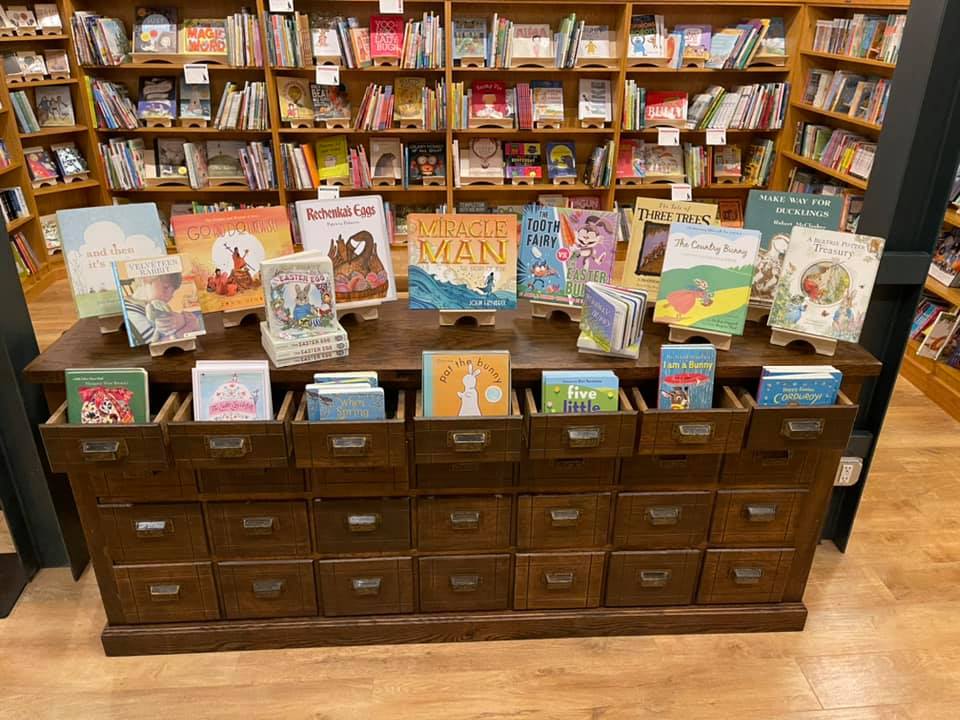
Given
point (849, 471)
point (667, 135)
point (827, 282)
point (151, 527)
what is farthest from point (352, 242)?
point (667, 135)

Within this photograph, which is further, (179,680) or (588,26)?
(588,26)

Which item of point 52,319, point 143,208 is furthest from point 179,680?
point 52,319

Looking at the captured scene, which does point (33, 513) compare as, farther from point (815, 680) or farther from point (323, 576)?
point (815, 680)

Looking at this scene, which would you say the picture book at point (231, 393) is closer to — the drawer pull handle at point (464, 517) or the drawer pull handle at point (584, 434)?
the drawer pull handle at point (464, 517)

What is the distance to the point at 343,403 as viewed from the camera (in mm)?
1811

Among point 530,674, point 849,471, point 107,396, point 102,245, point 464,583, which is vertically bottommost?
point 530,674

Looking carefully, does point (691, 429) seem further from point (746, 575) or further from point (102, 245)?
point (102, 245)

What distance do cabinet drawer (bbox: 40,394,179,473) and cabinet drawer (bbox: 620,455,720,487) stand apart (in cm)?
121

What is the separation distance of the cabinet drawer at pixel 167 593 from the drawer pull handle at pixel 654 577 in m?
1.25

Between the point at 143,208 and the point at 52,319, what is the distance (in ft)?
9.47

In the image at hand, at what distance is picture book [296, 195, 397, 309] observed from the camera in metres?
2.05

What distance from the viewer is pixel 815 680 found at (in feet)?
6.82

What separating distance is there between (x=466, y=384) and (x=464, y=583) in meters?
0.66

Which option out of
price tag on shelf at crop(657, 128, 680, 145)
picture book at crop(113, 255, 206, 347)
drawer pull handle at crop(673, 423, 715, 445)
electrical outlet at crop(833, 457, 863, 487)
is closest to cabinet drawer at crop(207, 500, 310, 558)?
picture book at crop(113, 255, 206, 347)
